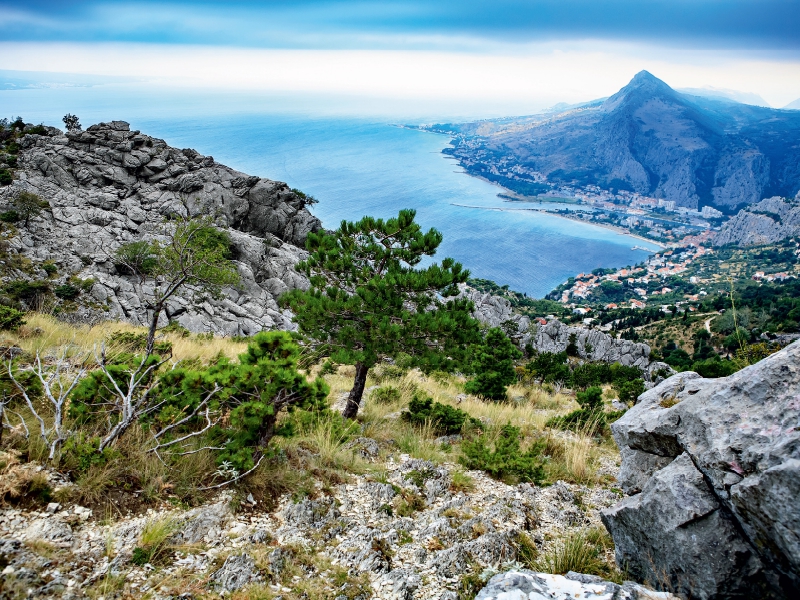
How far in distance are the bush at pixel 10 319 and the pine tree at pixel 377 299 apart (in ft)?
19.6

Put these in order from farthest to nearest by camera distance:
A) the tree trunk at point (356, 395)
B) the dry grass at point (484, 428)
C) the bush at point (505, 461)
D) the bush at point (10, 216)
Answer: the bush at point (10, 216) → the tree trunk at point (356, 395) → the dry grass at point (484, 428) → the bush at point (505, 461)

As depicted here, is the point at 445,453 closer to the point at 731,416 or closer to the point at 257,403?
the point at 257,403

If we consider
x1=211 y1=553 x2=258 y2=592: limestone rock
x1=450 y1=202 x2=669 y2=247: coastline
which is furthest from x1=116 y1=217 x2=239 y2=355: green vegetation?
x1=450 y1=202 x2=669 y2=247: coastline

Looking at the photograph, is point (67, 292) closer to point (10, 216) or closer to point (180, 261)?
point (10, 216)

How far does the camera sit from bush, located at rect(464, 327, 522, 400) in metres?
12.6

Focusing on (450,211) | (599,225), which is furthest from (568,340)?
(599,225)

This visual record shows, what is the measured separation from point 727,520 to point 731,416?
676mm

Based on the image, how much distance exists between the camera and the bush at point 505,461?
5.54 metres

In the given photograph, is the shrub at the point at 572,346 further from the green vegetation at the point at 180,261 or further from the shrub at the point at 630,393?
the green vegetation at the point at 180,261

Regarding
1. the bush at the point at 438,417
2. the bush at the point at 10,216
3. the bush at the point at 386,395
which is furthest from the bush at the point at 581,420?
the bush at the point at 10,216

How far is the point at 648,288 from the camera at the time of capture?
117m

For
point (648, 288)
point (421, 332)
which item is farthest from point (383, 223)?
point (648, 288)

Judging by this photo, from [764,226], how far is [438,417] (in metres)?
219

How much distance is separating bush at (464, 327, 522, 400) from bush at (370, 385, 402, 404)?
3.40 m
